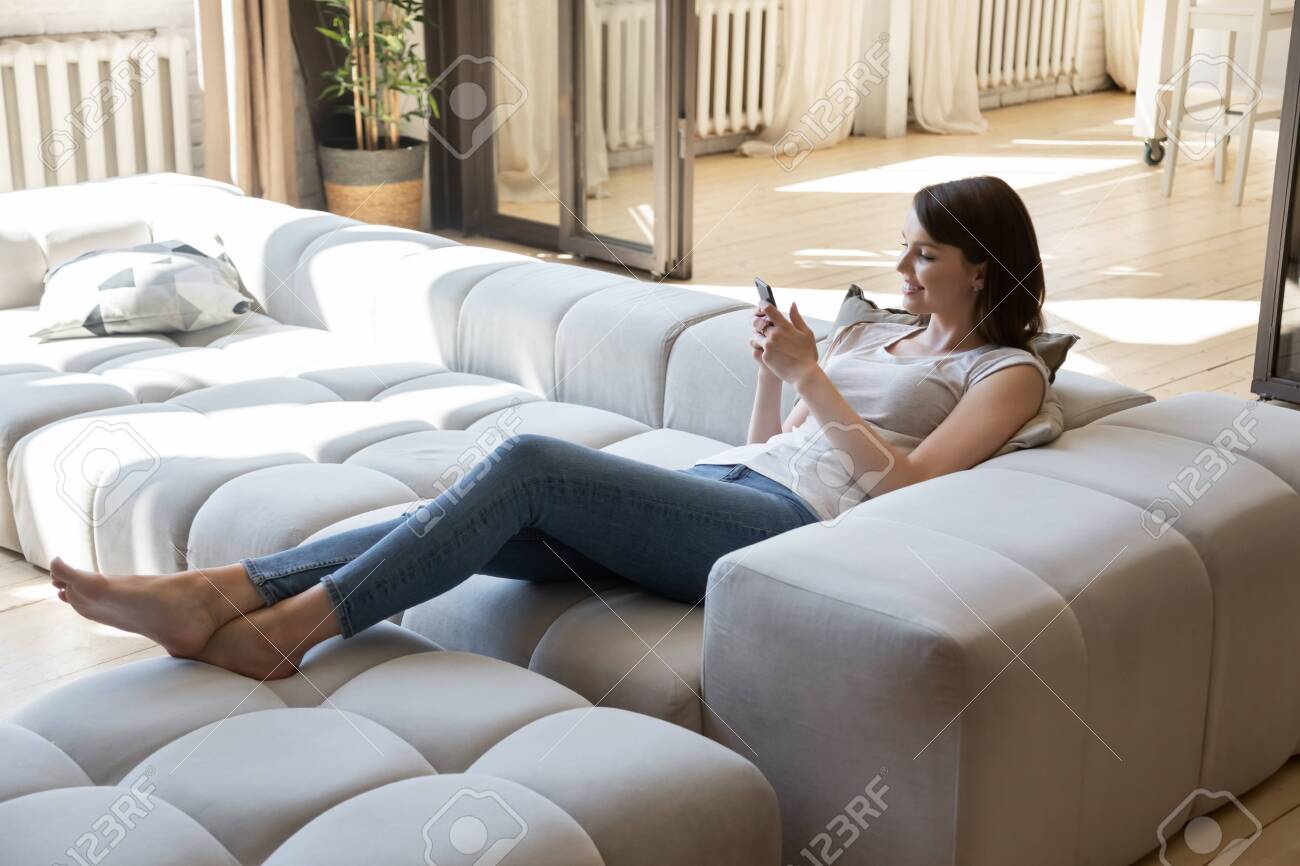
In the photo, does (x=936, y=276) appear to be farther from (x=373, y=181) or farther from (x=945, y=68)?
(x=945, y=68)

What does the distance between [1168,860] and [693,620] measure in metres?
0.69

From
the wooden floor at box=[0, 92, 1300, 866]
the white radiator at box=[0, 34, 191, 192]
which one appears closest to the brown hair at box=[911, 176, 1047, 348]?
the wooden floor at box=[0, 92, 1300, 866]

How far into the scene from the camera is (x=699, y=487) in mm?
1995

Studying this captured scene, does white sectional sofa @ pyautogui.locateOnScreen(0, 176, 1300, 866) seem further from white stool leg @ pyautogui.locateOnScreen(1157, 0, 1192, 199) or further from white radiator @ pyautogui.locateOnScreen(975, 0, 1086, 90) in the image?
white radiator @ pyautogui.locateOnScreen(975, 0, 1086, 90)

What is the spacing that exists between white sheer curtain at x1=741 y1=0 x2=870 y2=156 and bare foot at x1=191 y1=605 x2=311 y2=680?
5841 millimetres

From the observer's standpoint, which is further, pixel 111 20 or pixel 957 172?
pixel 957 172

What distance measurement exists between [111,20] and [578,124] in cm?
161

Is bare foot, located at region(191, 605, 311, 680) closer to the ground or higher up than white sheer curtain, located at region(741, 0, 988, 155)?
closer to the ground

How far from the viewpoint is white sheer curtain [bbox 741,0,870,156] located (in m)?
7.43

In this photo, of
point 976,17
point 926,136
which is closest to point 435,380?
point 926,136

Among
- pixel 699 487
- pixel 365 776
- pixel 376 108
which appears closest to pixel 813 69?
pixel 376 108

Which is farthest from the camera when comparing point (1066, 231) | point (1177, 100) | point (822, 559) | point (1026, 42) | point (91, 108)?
point (1026, 42)

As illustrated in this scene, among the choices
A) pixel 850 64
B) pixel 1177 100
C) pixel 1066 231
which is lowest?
pixel 1066 231

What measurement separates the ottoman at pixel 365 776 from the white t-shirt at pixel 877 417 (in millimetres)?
524
